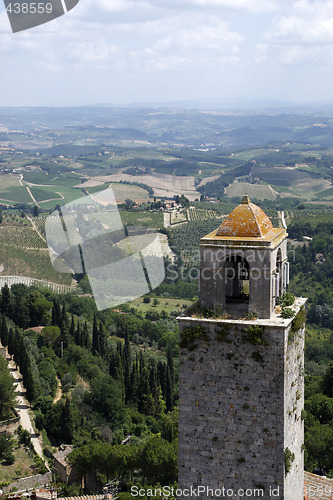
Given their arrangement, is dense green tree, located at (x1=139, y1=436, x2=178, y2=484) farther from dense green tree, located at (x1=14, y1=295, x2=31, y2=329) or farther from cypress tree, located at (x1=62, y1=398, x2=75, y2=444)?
dense green tree, located at (x1=14, y1=295, x2=31, y2=329)

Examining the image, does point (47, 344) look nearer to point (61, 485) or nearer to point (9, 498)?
point (61, 485)

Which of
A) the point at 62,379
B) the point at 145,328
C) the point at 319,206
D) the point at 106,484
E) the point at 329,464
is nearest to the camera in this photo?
the point at 329,464

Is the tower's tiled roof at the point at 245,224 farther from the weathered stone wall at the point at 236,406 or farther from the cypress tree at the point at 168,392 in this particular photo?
the cypress tree at the point at 168,392

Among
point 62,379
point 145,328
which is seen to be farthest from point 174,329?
point 62,379

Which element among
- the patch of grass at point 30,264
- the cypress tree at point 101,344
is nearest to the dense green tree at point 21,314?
the cypress tree at point 101,344

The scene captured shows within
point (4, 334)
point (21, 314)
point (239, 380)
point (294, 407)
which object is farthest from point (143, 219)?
point (239, 380)

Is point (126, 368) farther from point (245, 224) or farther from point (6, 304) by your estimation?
point (245, 224)

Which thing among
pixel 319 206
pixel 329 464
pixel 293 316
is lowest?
pixel 319 206

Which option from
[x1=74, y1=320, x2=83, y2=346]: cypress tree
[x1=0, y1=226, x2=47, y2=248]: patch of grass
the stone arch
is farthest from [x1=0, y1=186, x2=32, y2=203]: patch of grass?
the stone arch
